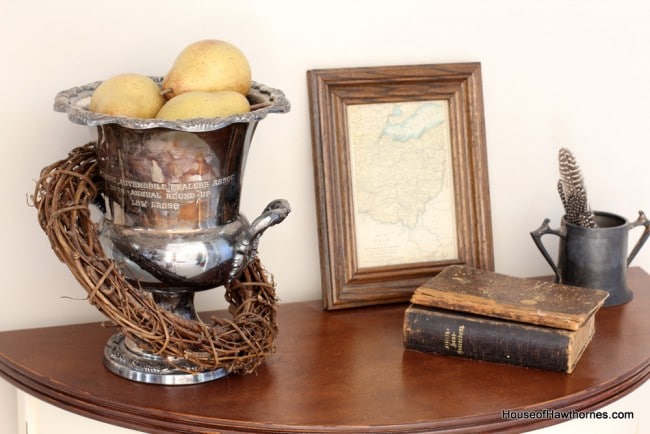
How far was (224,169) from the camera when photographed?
1081 millimetres

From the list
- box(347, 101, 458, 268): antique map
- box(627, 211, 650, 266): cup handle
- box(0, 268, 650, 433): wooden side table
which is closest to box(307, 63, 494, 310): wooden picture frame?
box(347, 101, 458, 268): antique map

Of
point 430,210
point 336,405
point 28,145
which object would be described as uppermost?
point 28,145

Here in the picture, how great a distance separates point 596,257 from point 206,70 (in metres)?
0.63

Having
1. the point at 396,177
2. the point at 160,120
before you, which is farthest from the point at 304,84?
the point at 160,120

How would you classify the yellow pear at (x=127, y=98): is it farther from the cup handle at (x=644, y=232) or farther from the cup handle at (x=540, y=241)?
the cup handle at (x=644, y=232)

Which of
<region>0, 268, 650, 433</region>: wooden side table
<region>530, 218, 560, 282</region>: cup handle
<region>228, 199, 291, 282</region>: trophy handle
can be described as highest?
<region>228, 199, 291, 282</region>: trophy handle

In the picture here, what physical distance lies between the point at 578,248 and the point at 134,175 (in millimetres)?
655

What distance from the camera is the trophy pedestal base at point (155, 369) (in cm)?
111

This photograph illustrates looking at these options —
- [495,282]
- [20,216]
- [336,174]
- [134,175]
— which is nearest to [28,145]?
[20,216]

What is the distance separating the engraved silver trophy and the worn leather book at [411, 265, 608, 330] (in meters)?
0.24

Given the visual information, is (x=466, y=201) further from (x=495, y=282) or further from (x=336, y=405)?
(x=336, y=405)

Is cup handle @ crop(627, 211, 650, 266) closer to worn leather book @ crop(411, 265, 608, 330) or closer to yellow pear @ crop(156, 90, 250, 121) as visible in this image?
worn leather book @ crop(411, 265, 608, 330)

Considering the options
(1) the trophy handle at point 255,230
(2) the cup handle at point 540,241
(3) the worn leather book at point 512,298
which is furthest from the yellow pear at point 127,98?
(2) the cup handle at point 540,241

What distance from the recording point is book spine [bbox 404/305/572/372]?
115 cm
